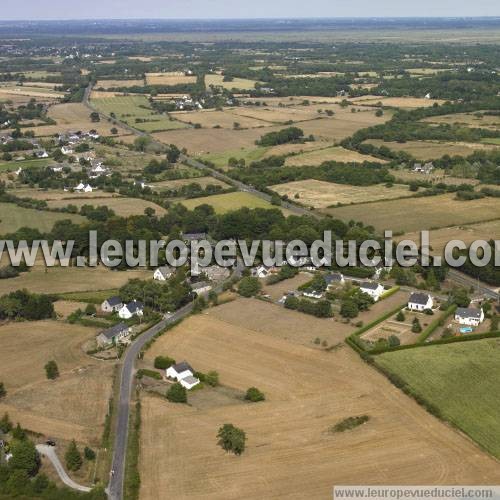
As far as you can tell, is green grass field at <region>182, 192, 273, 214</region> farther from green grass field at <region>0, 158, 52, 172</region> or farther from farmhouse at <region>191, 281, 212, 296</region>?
green grass field at <region>0, 158, 52, 172</region>

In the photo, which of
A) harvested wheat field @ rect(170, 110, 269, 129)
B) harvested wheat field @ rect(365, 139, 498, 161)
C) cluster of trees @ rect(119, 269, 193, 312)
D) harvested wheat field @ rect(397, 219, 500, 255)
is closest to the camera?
cluster of trees @ rect(119, 269, 193, 312)

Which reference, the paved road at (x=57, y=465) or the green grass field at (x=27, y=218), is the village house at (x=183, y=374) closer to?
the paved road at (x=57, y=465)

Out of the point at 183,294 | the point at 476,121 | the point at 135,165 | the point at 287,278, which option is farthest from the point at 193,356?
the point at 476,121

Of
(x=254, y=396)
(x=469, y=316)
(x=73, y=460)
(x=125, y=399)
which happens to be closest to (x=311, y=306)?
(x=469, y=316)

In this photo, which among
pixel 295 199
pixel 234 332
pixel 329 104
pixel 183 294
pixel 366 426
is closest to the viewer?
pixel 366 426

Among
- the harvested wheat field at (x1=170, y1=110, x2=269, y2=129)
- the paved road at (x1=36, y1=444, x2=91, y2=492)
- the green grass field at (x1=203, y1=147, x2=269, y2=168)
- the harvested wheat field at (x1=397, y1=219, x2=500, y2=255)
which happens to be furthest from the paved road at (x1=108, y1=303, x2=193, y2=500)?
the harvested wheat field at (x1=170, y1=110, x2=269, y2=129)

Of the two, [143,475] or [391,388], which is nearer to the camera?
[143,475]

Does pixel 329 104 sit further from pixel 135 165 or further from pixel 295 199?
pixel 295 199
